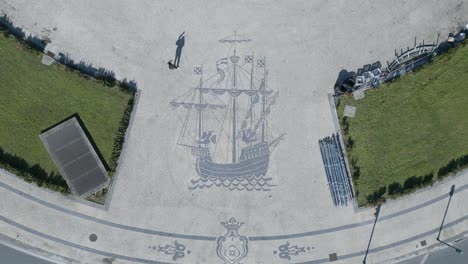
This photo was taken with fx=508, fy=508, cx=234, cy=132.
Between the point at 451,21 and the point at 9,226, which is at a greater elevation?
the point at 451,21

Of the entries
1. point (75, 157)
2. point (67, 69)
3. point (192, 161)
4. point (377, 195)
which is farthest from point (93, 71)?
point (377, 195)

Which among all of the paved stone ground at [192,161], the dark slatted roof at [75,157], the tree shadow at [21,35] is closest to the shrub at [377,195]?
the paved stone ground at [192,161]

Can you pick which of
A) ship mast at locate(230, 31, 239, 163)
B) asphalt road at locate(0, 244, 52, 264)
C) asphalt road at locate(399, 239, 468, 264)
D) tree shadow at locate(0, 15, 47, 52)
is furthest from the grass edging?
asphalt road at locate(399, 239, 468, 264)

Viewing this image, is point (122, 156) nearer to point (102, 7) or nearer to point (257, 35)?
point (102, 7)

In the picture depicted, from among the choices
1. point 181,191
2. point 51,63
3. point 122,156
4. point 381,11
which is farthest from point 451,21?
point 51,63

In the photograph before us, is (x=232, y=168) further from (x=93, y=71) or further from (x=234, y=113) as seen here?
(x=93, y=71)

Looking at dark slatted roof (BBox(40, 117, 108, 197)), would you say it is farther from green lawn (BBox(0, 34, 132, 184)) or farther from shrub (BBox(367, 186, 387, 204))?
shrub (BBox(367, 186, 387, 204))

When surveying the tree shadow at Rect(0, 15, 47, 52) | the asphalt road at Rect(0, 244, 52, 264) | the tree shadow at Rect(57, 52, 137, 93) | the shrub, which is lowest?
the asphalt road at Rect(0, 244, 52, 264)
